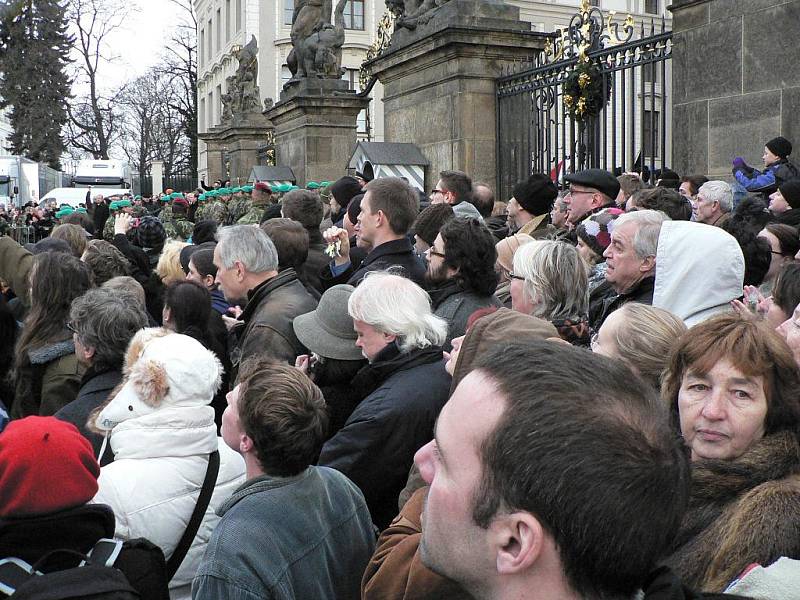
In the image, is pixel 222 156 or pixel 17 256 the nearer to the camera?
pixel 17 256

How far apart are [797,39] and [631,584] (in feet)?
24.1

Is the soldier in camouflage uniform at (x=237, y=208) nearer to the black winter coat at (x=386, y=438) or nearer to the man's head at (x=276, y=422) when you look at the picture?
the black winter coat at (x=386, y=438)

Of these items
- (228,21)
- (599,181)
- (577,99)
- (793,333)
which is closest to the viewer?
(793,333)

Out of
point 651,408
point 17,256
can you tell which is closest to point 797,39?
point 17,256

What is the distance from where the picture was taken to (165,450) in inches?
122

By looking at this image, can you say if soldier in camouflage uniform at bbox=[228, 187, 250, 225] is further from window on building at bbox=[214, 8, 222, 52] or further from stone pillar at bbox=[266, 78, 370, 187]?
window on building at bbox=[214, 8, 222, 52]

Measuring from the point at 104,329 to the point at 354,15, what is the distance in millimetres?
51208

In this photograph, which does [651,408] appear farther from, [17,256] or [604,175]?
[17,256]

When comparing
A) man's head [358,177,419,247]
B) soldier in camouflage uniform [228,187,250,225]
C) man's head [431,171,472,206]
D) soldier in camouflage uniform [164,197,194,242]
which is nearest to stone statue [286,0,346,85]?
soldier in camouflage uniform [228,187,250,225]

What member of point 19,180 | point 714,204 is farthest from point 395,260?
point 19,180

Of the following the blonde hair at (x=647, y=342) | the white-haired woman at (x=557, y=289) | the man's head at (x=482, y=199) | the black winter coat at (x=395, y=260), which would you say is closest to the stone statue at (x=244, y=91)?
the man's head at (x=482, y=199)

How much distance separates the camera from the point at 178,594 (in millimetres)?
3184

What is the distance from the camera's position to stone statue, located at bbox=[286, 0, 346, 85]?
17844mm

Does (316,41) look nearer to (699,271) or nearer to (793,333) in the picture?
(699,271)
